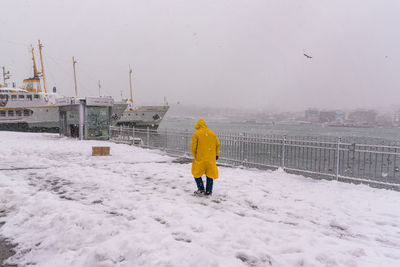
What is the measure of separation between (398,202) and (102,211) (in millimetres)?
6349

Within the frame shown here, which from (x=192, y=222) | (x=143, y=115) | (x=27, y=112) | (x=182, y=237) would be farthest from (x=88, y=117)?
(x=143, y=115)

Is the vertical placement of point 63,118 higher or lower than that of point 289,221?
higher

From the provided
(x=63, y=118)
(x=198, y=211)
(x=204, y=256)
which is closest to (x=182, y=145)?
(x=198, y=211)

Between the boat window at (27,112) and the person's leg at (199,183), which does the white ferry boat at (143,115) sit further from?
the person's leg at (199,183)

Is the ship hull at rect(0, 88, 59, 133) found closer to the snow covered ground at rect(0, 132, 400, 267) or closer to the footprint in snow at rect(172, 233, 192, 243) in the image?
the snow covered ground at rect(0, 132, 400, 267)

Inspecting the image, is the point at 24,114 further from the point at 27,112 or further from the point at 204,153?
the point at 204,153

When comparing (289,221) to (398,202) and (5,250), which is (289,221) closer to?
(398,202)

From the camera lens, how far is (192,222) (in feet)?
15.5

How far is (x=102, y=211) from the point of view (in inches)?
208

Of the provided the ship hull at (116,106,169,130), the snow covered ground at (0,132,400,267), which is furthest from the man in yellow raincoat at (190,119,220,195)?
the ship hull at (116,106,169,130)

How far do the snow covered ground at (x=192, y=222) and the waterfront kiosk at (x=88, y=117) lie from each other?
13.4 metres

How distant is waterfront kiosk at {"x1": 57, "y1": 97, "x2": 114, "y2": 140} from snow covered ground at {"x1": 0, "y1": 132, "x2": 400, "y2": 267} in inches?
527

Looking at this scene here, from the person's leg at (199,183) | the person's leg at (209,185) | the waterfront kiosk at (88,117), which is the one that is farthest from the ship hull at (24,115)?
the person's leg at (209,185)

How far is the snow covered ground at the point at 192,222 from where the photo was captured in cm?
357
